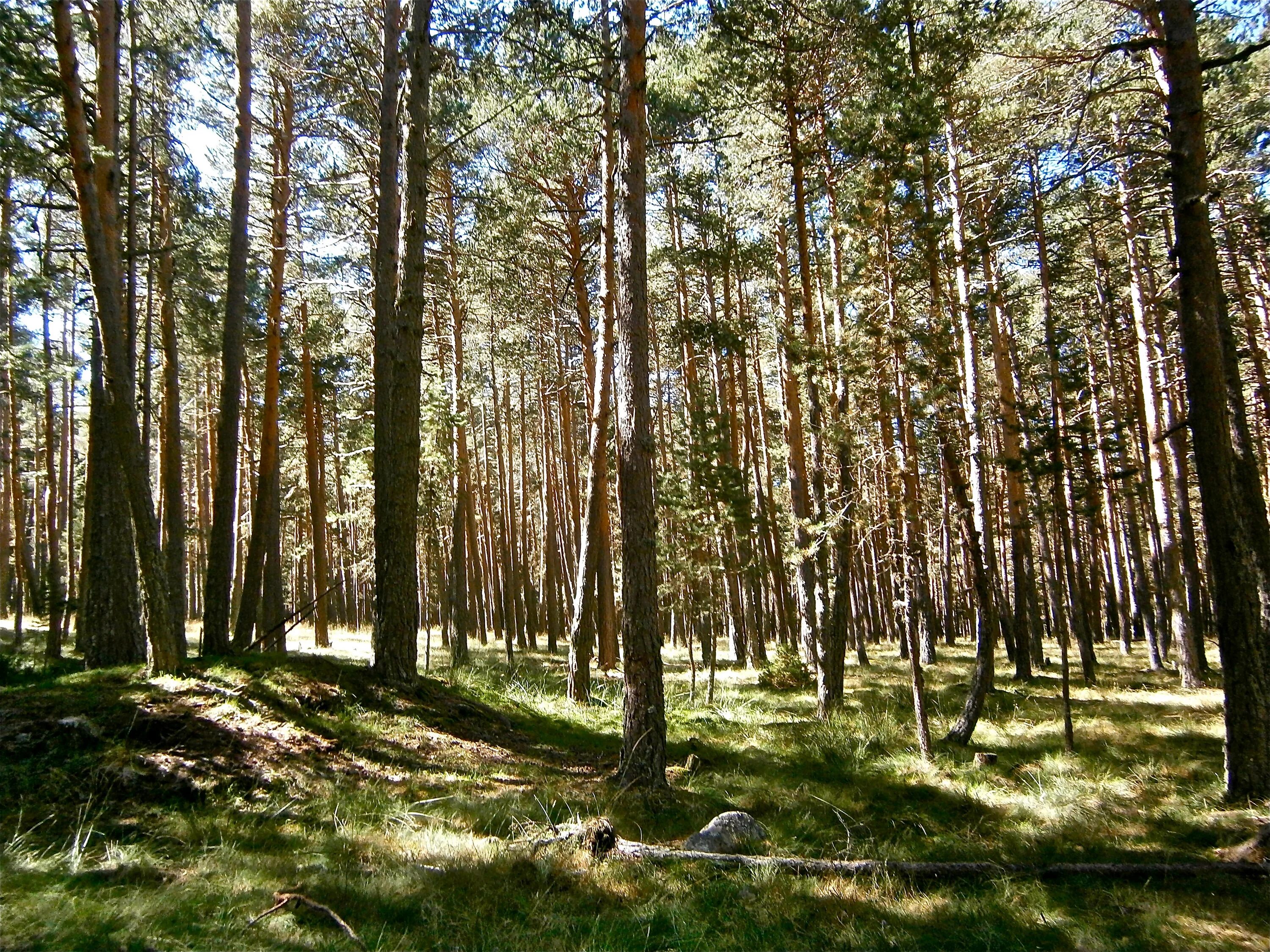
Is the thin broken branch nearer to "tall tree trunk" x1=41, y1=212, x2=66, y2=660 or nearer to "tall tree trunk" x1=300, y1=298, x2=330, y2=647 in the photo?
"tall tree trunk" x1=41, y1=212, x2=66, y2=660

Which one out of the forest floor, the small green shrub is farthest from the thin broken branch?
the small green shrub

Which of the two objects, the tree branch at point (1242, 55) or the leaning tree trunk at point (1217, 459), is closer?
the tree branch at point (1242, 55)

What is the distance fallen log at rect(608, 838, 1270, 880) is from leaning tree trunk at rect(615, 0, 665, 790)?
1.66m

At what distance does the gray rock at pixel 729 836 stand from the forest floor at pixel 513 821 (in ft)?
0.67

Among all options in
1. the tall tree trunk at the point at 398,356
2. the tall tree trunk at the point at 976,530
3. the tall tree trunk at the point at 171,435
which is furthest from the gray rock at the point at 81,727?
A: the tall tree trunk at the point at 976,530

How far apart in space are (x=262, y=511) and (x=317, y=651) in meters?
7.62

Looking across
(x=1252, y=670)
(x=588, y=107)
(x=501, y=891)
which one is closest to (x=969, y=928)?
(x=501, y=891)

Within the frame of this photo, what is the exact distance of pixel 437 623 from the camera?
140 ft

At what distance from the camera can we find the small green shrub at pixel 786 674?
50.9 ft

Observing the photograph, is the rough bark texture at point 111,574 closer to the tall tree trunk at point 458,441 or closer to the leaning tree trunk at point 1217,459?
the tall tree trunk at point 458,441

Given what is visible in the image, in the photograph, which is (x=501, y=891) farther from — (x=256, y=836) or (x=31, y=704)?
(x=31, y=704)

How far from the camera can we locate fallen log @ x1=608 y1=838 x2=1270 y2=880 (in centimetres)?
504

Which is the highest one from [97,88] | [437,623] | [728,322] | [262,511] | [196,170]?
[196,170]

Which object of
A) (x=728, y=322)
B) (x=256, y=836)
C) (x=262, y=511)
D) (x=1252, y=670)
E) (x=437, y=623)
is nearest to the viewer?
(x=256, y=836)
